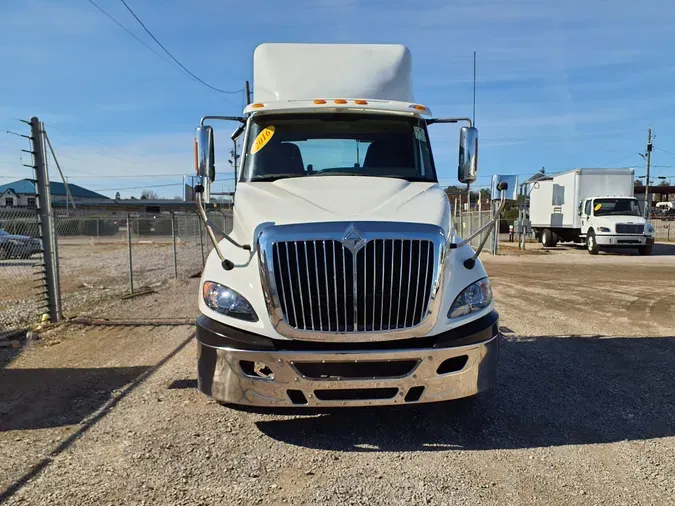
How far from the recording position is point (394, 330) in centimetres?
351

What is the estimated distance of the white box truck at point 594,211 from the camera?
70.2 ft

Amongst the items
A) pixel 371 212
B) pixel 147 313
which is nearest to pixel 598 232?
pixel 147 313

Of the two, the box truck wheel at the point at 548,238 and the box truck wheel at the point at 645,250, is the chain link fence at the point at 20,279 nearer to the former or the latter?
the box truck wheel at the point at 645,250

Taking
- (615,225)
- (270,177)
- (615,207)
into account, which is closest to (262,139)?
(270,177)

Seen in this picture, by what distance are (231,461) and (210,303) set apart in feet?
3.41

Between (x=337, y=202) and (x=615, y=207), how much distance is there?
2157 cm

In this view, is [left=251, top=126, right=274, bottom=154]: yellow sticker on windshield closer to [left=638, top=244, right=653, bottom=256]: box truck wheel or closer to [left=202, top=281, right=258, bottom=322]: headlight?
[left=202, top=281, right=258, bottom=322]: headlight

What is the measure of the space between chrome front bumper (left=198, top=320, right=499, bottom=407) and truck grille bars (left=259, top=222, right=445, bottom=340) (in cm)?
17

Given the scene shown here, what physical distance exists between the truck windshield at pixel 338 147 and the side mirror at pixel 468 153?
0.43 metres

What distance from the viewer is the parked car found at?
30.5 ft

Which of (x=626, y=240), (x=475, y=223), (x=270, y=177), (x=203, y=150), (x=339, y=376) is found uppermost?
(x=203, y=150)

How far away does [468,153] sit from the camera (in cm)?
552

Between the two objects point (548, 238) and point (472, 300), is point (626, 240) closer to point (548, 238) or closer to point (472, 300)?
point (548, 238)

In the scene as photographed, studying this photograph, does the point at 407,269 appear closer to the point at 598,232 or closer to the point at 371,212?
the point at 371,212
